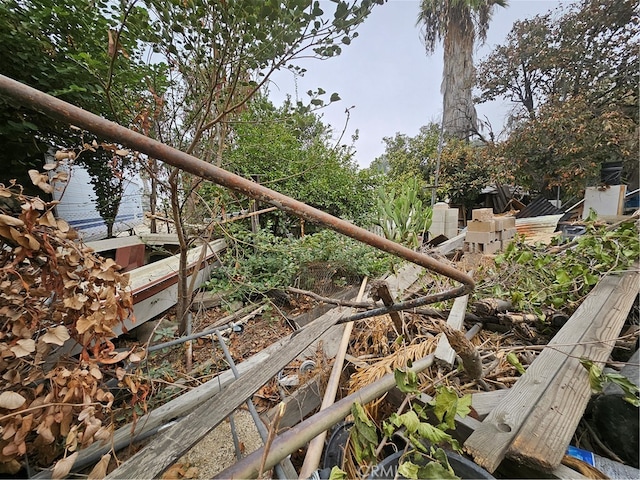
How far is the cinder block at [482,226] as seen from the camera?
12.2 feet

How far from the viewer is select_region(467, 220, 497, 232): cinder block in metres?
3.71

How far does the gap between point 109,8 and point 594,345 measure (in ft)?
11.6

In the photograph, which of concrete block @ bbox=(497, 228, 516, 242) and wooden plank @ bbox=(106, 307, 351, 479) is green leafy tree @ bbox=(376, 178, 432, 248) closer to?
concrete block @ bbox=(497, 228, 516, 242)

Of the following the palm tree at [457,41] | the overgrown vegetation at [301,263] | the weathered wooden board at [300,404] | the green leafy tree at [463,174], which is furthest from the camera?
the palm tree at [457,41]

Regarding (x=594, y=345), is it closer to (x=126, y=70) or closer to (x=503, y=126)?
(x=126, y=70)

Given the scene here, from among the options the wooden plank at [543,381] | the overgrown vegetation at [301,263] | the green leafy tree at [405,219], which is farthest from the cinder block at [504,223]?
the wooden plank at [543,381]

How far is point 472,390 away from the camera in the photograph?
126 centimetres

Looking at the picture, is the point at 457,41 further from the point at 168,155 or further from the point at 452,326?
the point at 168,155

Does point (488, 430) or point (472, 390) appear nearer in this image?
point (488, 430)

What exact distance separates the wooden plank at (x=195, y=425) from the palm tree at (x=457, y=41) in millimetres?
11819

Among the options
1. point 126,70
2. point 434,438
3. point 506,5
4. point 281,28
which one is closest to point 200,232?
point 281,28

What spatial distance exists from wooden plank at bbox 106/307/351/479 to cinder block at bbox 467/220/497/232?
367cm

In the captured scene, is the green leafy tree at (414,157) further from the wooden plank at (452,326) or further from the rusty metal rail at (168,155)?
the rusty metal rail at (168,155)

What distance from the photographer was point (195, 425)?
2.56 feet
